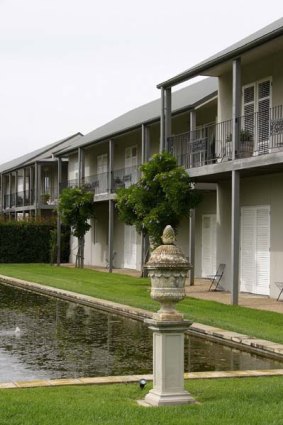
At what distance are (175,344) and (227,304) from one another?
33.5 feet

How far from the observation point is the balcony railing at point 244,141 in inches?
709

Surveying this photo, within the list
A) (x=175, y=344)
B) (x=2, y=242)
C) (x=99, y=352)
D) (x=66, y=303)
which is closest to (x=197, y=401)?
(x=175, y=344)

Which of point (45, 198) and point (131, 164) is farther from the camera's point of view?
point (45, 198)

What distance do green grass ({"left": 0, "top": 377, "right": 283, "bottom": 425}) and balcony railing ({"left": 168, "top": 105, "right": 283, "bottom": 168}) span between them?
32.2ft

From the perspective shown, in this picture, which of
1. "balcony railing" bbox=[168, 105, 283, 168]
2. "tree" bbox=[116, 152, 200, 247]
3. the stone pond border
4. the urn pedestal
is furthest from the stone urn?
"tree" bbox=[116, 152, 200, 247]

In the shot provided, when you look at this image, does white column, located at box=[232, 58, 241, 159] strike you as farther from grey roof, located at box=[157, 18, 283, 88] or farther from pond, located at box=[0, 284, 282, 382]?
pond, located at box=[0, 284, 282, 382]

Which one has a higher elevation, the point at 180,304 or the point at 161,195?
the point at 161,195

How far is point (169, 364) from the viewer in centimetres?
721

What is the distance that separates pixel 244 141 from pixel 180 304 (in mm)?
4945

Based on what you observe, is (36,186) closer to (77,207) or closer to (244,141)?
(77,207)

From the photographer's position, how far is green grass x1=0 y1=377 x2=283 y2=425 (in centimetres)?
639

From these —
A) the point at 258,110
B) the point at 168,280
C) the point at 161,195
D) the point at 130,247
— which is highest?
the point at 258,110

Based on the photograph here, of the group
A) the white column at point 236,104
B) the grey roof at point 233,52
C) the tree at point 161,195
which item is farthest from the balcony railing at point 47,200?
the white column at point 236,104

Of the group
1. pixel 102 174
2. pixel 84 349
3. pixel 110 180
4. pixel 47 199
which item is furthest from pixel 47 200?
pixel 84 349
